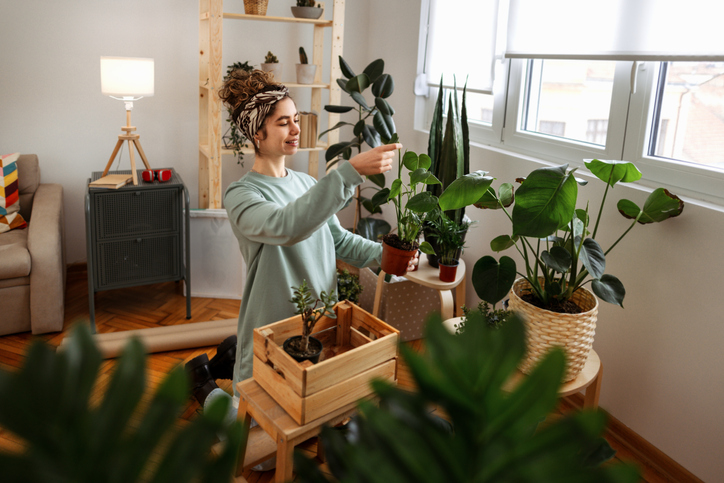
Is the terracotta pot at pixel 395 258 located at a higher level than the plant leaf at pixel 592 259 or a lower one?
lower

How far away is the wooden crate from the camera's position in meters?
1.35

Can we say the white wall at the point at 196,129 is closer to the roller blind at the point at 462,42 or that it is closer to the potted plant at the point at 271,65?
the roller blind at the point at 462,42

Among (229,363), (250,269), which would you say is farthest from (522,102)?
(229,363)

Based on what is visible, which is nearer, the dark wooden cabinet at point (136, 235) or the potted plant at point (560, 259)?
the potted plant at point (560, 259)

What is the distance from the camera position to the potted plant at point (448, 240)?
2193 millimetres

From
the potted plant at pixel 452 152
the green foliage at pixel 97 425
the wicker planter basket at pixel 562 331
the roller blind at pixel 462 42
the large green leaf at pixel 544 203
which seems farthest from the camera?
the roller blind at pixel 462 42

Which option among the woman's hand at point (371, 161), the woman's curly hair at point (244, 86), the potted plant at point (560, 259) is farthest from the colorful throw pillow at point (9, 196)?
the potted plant at point (560, 259)

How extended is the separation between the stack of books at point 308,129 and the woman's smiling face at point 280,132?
165 centimetres

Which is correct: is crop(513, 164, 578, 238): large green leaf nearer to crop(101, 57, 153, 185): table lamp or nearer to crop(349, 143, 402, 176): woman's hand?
crop(349, 143, 402, 176): woman's hand

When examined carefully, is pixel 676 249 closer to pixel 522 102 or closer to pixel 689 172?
pixel 689 172

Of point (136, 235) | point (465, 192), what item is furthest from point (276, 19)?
point (465, 192)

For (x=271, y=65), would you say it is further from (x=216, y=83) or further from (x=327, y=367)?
(x=327, y=367)

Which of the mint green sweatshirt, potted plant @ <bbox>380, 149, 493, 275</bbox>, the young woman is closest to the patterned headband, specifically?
the young woman

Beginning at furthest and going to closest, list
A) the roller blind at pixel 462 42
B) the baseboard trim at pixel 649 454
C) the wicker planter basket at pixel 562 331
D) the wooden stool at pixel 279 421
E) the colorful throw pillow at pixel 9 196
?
the colorful throw pillow at pixel 9 196, the roller blind at pixel 462 42, the baseboard trim at pixel 649 454, the wicker planter basket at pixel 562 331, the wooden stool at pixel 279 421
